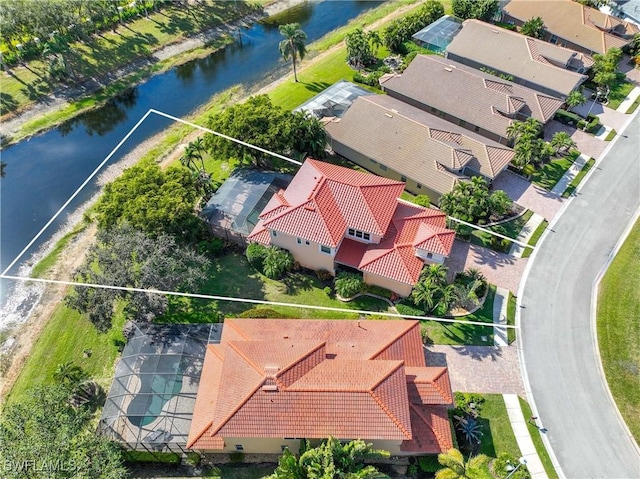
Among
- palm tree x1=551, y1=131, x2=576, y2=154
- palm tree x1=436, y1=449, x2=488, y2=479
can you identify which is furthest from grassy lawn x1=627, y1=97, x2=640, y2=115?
palm tree x1=436, y1=449, x2=488, y2=479

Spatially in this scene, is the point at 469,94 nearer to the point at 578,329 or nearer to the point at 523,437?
the point at 578,329

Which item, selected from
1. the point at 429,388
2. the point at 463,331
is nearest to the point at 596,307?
the point at 463,331

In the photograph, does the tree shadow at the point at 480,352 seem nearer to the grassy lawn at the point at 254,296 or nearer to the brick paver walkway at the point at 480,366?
the brick paver walkway at the point at 480,366

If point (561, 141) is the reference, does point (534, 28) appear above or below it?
above

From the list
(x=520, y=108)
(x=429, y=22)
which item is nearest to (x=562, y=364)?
(x=520, y=108)

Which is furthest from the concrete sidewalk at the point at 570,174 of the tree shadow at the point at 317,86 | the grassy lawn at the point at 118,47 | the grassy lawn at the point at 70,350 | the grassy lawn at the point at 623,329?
the grassy lawn at the point at 118,47

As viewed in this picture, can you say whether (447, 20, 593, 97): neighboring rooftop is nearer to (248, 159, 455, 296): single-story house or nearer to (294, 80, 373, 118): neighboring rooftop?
(294, 80, 373, 118): neighboring rooftop
